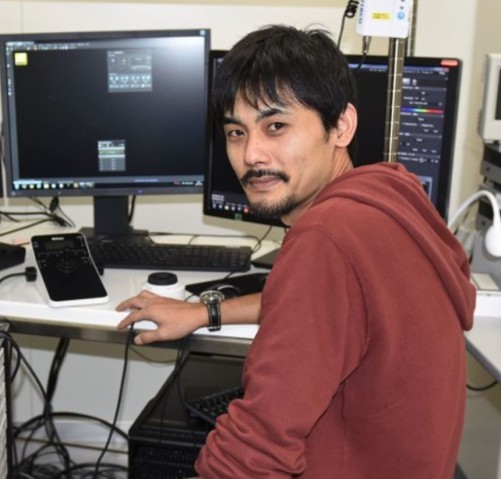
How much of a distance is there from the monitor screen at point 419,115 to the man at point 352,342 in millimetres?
741

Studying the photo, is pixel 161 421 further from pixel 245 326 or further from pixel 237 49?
pixel 237 49

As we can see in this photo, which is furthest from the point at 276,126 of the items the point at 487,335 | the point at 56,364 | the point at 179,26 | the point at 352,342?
the point at 56,364

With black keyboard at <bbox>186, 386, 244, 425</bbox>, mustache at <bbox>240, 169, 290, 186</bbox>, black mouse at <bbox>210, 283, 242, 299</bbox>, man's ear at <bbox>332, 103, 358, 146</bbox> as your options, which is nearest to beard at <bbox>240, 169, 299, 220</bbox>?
mustache at <bbox>240, 169, 290, 186</bbox>

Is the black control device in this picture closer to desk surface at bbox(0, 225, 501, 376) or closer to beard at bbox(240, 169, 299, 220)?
desk surface at bbox(0, 225, 501, 376)

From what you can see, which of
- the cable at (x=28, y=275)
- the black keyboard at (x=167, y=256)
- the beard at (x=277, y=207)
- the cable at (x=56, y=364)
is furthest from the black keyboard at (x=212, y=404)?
the cable at (x=56, y=364)

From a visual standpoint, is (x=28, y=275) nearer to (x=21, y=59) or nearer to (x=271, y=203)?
(x=21, y=59)

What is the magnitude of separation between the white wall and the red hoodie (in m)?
1.41

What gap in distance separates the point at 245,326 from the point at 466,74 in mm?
1303

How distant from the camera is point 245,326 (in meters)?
1.52

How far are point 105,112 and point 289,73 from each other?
945mm

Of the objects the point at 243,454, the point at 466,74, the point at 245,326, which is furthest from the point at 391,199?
the point at 466,74

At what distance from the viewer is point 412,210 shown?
3.13 ft

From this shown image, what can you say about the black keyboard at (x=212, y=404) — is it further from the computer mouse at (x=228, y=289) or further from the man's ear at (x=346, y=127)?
the man's ear at (x=346, y=127)

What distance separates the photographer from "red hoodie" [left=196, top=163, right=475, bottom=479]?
87 centimetres
